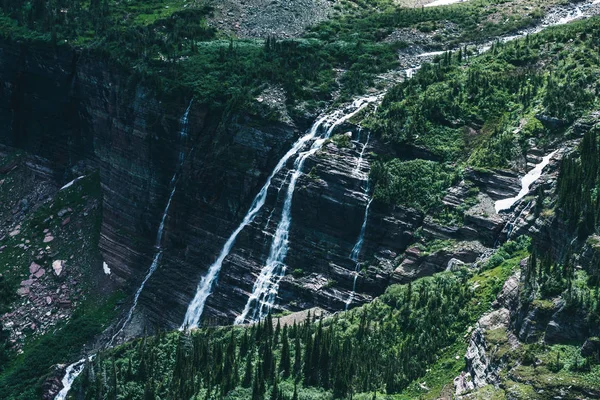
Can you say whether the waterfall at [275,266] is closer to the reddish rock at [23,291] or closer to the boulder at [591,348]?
the reddish rock at [23,291]

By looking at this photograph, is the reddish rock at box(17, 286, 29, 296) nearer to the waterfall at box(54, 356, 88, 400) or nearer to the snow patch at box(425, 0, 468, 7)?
the waterfall at box(54, 356, 88, 400)

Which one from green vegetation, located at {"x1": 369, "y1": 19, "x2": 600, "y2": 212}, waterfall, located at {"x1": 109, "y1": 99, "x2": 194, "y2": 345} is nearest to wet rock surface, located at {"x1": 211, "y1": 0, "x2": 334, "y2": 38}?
waterfall, located at {"x1": 109, "y1": 99, "x2": 194, "y2": 345}

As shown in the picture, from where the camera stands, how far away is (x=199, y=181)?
3688 inches

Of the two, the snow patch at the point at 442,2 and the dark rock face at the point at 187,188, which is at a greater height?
the snow patch at the point at 442,2

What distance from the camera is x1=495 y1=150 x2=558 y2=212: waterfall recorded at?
253 ft

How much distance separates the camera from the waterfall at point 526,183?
253ft

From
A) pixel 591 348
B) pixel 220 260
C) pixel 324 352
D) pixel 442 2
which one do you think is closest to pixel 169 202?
pixel 220 260

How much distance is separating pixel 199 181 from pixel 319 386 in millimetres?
30685

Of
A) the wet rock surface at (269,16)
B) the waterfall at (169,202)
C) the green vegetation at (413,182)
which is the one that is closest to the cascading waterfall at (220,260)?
→ the waterfall at (169,202)

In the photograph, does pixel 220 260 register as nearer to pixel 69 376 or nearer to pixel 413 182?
pixel 69 376

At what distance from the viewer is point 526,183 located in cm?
7781

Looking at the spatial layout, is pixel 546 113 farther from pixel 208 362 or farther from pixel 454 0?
pixel 454 0

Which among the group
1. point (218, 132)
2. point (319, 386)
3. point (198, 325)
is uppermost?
point (218, 132)

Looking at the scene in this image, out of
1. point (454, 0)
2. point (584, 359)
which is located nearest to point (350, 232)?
point (584, 359)
